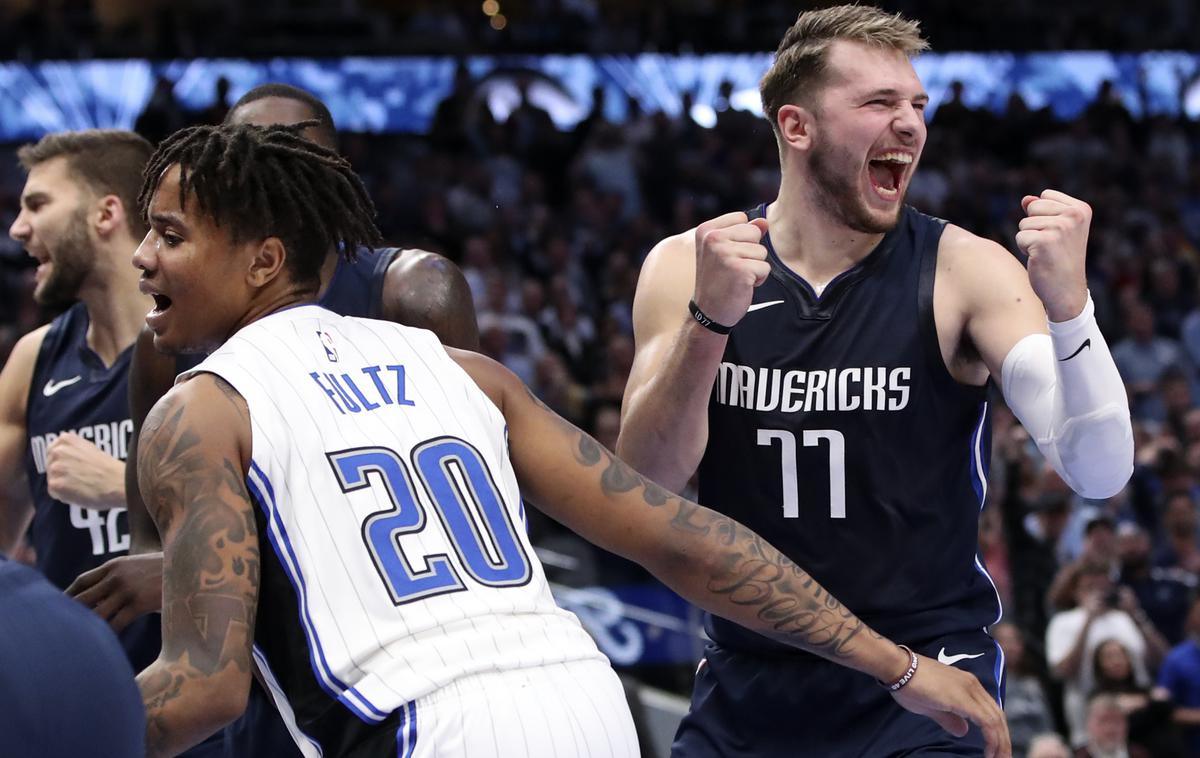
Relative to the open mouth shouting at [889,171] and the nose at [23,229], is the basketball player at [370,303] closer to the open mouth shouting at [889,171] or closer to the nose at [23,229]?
the nose at [23,229]

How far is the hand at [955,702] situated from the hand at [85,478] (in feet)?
7.00

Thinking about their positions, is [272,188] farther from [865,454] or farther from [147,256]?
[865,454]

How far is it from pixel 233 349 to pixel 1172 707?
22.1ft

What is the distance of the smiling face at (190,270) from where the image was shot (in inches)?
109

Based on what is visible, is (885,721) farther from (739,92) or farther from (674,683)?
(739,92)

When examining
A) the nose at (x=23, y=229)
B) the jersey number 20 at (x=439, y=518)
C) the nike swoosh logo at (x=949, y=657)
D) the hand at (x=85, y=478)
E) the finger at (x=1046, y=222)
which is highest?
the finger at (x=1046, y=222)

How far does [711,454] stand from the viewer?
3.79 metres

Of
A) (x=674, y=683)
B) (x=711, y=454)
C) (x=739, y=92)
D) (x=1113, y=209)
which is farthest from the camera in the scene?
(x=739, y=92)

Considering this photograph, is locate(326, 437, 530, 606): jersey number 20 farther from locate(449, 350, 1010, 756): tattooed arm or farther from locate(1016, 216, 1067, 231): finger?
locate(1016, 216, 1067, 231): finger

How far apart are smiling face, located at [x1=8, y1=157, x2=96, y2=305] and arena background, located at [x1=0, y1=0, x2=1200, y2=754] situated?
488cm

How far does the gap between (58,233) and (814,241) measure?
2.23 meters

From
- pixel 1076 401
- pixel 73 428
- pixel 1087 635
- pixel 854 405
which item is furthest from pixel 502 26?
pixel 1076 401

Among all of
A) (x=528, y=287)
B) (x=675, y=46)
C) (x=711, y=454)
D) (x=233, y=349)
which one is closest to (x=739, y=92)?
(x=675, y=46)

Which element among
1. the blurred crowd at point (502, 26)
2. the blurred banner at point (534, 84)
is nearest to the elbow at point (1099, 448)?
the blurred banner at point (534, 84)
